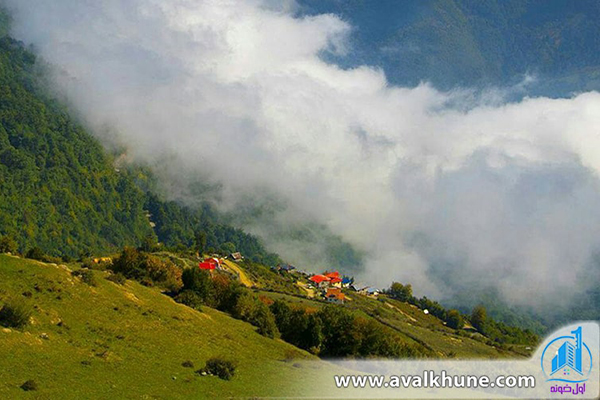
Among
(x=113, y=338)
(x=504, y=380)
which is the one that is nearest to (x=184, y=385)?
(x=113, y=338)

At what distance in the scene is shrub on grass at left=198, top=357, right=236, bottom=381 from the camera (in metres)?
50.4

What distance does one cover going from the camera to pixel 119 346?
5291 centimetres

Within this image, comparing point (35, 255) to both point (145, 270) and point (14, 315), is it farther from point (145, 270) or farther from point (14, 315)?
point (14, 315)

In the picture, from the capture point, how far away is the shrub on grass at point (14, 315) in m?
48.9

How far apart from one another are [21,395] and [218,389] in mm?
15388

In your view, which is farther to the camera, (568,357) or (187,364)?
(187,364)

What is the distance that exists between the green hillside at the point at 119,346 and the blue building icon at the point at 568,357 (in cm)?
2268

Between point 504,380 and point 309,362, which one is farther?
point 309,362

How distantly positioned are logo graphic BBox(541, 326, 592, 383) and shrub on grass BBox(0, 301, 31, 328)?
4396 cm

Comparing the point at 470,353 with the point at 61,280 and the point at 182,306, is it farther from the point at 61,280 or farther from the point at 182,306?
the point at 61,280

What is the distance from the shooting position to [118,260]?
91.9m

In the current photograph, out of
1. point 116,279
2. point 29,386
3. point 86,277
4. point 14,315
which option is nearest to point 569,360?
point 29,386

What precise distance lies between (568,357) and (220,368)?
98.1 ft

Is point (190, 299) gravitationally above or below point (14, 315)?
above
